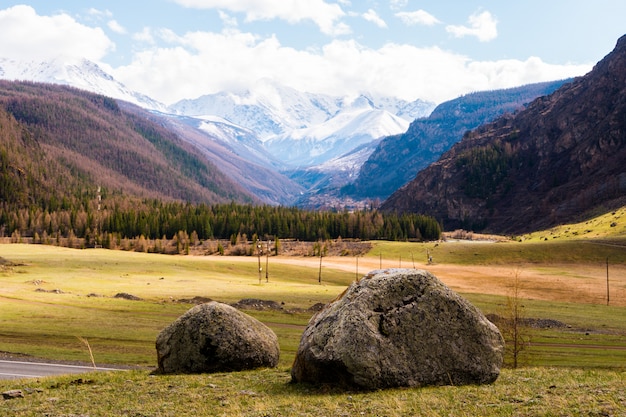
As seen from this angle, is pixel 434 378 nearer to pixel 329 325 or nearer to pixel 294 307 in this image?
pixel 329 325

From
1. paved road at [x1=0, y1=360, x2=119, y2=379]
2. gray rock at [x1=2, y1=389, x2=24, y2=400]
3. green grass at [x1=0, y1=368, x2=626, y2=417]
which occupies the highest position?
green grass at [x1=0, y1=368, x2=626, y2=417]

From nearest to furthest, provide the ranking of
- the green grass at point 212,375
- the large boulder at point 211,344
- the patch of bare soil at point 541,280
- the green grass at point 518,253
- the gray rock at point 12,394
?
the green grass at point 212,375
the gray rock at point 12,394
the large boulder at point 211,344
the patch of bare soil at point 541,280
the green grass at point 518,253

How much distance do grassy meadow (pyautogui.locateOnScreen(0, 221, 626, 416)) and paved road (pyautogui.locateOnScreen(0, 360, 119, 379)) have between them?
8.62ft

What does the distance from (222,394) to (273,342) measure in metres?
8.07

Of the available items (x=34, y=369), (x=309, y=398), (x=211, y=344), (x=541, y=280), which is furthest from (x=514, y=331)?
(x=541, y=280)

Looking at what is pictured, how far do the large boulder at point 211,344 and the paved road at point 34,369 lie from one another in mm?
11156

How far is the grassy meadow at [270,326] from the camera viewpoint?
725 inches

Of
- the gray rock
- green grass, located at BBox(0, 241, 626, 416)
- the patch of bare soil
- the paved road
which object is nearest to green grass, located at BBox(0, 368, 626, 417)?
green grass, located at BBox(0, 241, 626, 416)

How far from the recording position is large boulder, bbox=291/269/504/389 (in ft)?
67.2

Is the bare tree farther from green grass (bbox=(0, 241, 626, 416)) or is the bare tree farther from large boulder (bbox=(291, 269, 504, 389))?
large boulder (bbox=(291, 269, 504, 389))

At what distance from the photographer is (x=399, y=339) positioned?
2111 cm

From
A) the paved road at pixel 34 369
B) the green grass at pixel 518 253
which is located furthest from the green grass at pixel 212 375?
the green grass at pixel 518 253

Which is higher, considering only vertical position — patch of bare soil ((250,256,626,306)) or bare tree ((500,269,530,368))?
bare tree ((500,269,530,368))

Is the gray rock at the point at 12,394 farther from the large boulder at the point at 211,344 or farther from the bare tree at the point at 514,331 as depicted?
the bare tree at the point at 514,331
